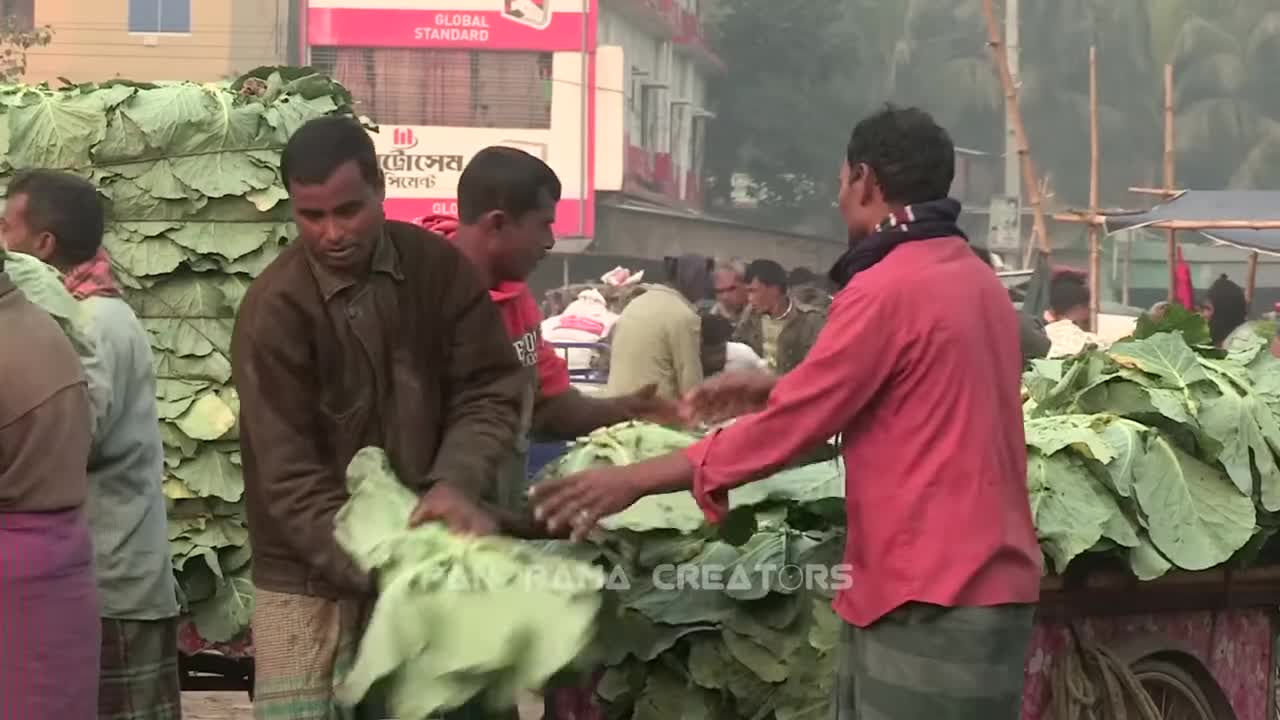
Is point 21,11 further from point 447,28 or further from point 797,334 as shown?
point 797,334

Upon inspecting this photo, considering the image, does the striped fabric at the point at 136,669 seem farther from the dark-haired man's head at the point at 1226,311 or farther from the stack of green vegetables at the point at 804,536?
the dark-haired man's head at the point at 1226,311

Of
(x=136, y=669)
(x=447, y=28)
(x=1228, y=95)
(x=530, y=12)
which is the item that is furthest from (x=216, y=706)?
(x=1228, y=95)

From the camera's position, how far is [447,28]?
4588cm

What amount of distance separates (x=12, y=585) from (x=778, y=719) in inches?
74.8

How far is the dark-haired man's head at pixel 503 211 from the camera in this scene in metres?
4.51

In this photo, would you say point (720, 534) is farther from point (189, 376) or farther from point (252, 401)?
point (189, 376)

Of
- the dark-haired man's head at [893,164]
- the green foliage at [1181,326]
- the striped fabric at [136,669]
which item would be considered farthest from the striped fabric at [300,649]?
the green foliage at [1181,326]

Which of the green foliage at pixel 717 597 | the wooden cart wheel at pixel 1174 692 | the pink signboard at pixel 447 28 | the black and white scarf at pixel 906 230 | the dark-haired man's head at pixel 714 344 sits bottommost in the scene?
the wooden cart wheel at pixel 1174 692

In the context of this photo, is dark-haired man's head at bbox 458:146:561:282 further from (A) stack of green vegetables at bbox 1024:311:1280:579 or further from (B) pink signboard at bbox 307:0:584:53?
(B) pink signboard at bbox 307:0:584:53

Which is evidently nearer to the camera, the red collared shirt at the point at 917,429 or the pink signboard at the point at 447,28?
the red collared shirt at the point at 917,429

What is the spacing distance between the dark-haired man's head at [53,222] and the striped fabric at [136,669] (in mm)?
1009

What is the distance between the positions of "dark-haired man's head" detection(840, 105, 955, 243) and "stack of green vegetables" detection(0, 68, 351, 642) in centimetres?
307

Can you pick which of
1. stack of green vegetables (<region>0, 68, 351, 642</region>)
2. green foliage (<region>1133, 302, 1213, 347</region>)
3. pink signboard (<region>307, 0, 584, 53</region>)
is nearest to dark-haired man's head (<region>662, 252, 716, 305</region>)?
stack of green vegetables (<region>0, 68, 351, 642</region>)

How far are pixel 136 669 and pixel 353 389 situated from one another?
1928 millimetres
